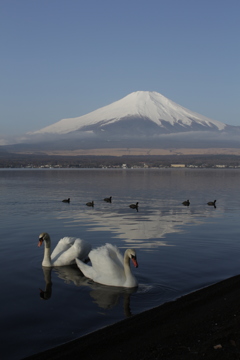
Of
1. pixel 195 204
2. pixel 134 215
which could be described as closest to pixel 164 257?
pixel 134 215

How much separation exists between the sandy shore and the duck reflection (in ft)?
4.27

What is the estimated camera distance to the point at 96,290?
552 inches

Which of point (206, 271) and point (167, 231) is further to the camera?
point (167, 231)

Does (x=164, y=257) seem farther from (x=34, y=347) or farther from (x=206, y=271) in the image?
(x=34, y=347)

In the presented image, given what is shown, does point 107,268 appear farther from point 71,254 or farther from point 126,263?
point 71,254

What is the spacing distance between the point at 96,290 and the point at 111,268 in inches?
34.0

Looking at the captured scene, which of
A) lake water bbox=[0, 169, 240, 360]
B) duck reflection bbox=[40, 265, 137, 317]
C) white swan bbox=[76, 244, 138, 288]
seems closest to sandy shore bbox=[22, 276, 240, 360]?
lake water bbox=[0, 169, 240, 360]

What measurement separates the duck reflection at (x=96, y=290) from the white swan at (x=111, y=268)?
0.18 m

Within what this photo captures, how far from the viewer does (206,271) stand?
16047mm

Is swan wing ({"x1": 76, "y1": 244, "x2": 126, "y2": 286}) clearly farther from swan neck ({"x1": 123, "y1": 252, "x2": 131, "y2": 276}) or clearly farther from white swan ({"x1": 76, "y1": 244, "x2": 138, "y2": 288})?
swan neck ({"x1": 123, "y1": 252, "x2": 131, "y2": 276})

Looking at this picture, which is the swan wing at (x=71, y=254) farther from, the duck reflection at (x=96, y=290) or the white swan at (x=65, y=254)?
the duck reflection at (x=96, y=290)

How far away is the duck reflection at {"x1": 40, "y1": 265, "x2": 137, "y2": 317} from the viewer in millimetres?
12828

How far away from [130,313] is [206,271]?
488cm

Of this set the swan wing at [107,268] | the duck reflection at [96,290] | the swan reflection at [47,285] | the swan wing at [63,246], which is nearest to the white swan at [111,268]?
the swan wing at [107,268]
